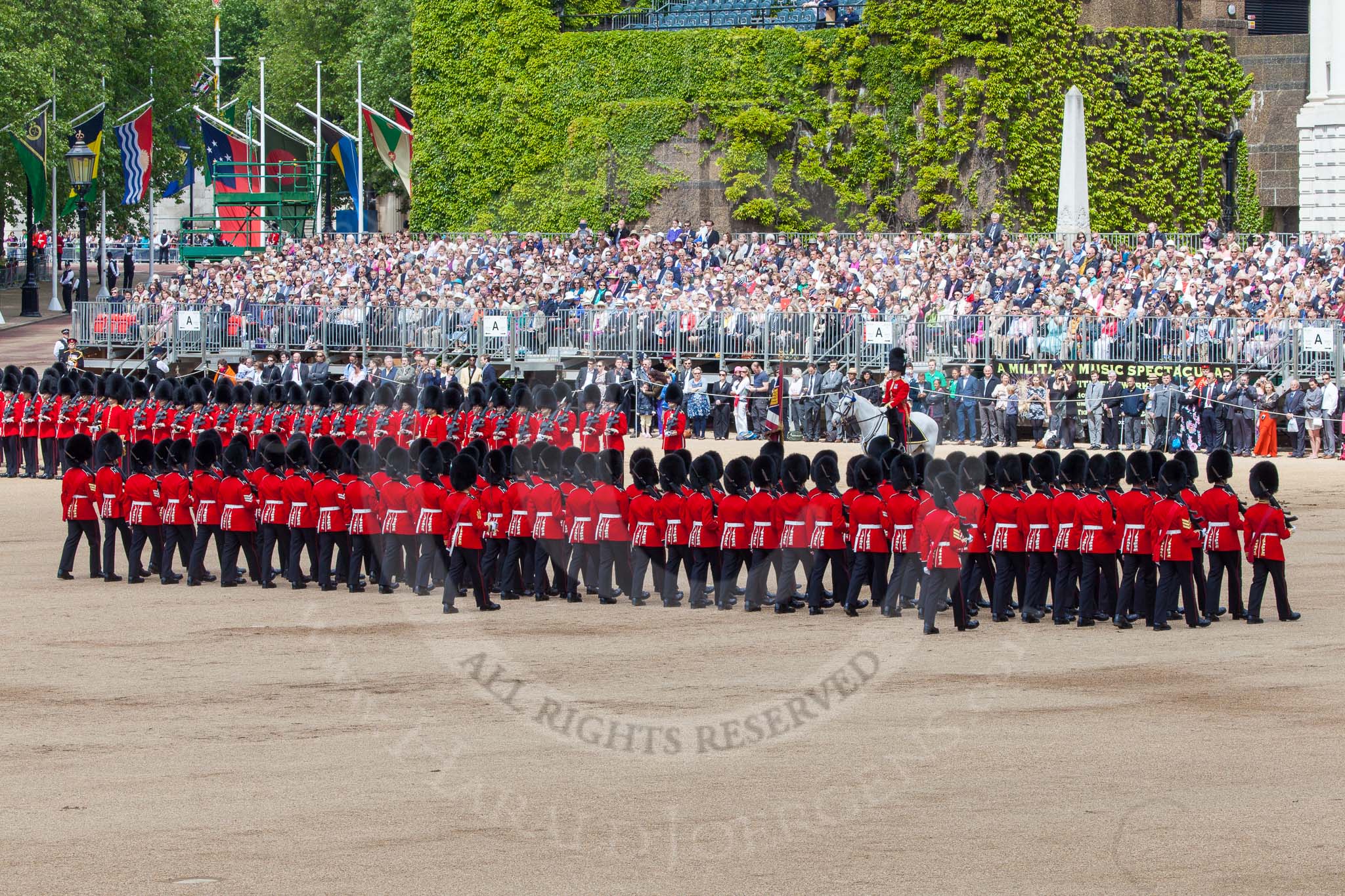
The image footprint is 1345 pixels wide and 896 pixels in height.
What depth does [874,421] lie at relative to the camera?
936 inches

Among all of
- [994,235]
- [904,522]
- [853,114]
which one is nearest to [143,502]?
[904,522]

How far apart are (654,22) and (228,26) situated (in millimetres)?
46216

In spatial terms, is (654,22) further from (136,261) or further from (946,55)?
(136,261)

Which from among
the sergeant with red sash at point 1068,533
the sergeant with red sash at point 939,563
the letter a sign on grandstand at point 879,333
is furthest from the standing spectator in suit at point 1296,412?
the sergeant with red sash at point 939,563

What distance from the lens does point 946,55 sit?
3322 centimetres

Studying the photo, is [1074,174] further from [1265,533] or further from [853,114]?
[1265,533]

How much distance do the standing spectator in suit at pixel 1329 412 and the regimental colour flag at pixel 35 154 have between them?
26348mm

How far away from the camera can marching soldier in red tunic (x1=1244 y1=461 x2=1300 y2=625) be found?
43.7ft

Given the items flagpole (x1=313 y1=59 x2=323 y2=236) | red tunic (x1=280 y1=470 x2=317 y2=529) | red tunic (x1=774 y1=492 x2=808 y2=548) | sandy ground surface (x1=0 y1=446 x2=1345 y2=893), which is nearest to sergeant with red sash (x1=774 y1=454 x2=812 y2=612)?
red tunic (x1=774 y1=492 x2=808 y2=548)

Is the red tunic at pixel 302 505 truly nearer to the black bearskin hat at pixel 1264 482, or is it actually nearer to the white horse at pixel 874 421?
the white horse at pixel 874 421

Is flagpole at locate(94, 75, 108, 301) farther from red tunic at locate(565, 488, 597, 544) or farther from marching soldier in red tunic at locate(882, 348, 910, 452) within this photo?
red tunic at locate(565, 488, 597, 544)

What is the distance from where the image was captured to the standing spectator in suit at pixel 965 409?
24.9 metres

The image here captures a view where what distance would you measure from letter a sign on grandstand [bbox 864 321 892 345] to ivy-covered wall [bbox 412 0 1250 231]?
313 inches

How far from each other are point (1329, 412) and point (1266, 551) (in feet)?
33.4
